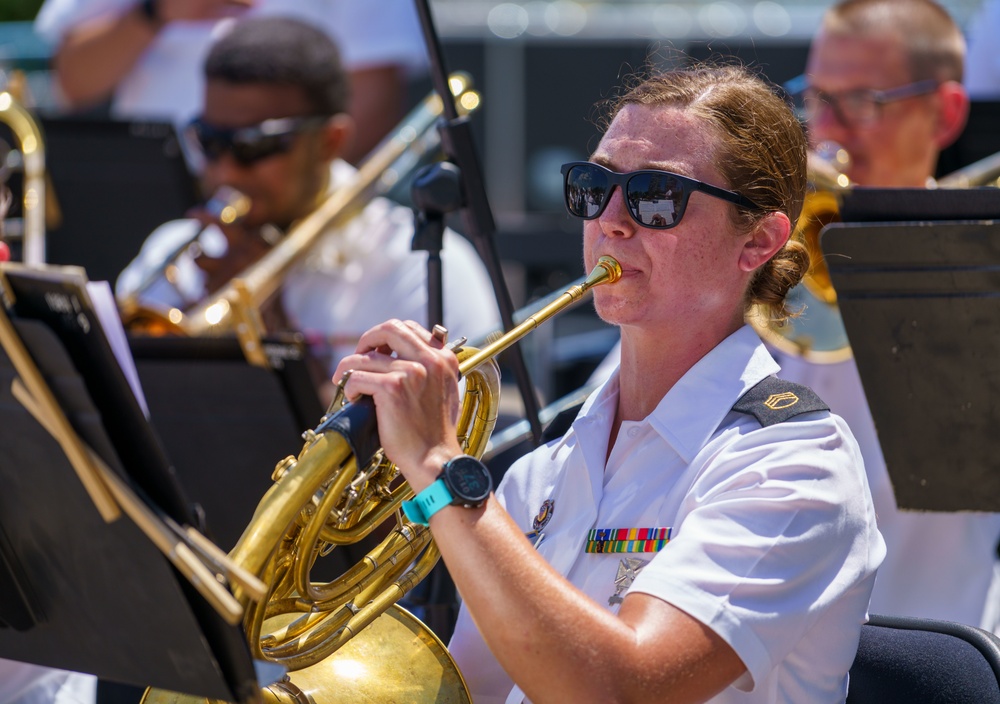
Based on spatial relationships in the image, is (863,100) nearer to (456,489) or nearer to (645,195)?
(645,195)

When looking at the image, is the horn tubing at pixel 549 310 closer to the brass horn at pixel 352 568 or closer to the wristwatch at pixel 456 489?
the brass horn at pixel 352 568

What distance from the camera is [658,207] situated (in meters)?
1.90

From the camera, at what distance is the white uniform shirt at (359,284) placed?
399 cm

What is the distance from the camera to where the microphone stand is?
247cm

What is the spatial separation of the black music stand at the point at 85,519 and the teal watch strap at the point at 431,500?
0.89ft

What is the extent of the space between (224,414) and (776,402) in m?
1.46

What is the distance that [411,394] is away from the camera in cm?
163

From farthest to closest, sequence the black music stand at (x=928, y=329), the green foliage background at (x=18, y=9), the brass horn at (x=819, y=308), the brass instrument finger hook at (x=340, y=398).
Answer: the green foliage background at (x=18, y=9) < the brass horn at (x=819, y=308) < the black music stand at (x=928, y=329) < the brass instrument finger hook at (x=340, y=398)

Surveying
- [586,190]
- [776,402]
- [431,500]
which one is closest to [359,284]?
[586,190]

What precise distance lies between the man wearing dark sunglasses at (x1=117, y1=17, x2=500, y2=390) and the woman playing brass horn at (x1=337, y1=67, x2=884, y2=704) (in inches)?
79.9

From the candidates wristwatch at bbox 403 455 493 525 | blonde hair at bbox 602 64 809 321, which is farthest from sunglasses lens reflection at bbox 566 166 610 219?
wristwatch at bbox 403 455 493 525

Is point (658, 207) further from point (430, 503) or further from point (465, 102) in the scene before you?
point (465, 102)

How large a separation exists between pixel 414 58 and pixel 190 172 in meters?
1.13

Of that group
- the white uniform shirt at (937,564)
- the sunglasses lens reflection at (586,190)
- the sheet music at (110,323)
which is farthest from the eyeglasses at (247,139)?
the sheet music at (110,323)
